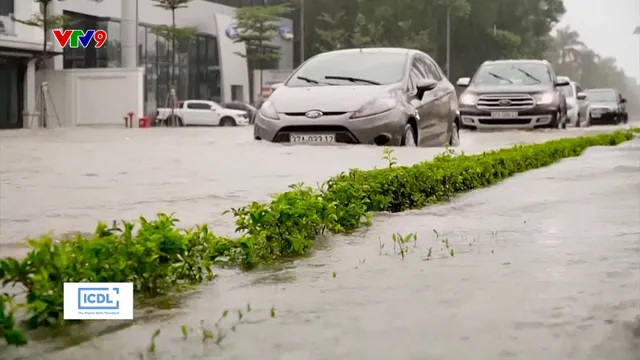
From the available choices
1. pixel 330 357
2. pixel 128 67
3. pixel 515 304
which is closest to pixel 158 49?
pixel 128 67

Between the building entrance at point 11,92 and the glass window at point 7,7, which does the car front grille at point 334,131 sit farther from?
the glass window at point 7,7

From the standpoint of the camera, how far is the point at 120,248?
2727 millimetres

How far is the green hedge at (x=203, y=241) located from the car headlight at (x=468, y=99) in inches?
407

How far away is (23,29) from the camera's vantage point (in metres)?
5.95

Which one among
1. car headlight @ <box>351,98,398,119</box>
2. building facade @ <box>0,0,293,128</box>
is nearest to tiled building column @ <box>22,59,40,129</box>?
building facade @ <box>0,0,293,128</box>

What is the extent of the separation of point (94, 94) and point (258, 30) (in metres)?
3.67

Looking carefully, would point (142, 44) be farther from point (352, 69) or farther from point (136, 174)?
point (352, 69)

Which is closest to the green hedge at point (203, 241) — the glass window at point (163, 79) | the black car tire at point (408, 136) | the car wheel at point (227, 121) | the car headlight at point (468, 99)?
the glass window at point (163, 79)

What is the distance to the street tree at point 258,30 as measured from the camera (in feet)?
28.8

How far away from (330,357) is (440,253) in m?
1.70

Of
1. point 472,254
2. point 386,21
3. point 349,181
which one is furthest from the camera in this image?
point 386,21

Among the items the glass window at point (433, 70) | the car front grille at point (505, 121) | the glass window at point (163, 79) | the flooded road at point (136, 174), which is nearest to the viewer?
the flooded road at point (136, 174)

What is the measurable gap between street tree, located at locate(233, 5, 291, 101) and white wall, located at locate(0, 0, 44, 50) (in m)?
2.14

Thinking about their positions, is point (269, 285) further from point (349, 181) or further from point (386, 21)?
point (386, 21)
